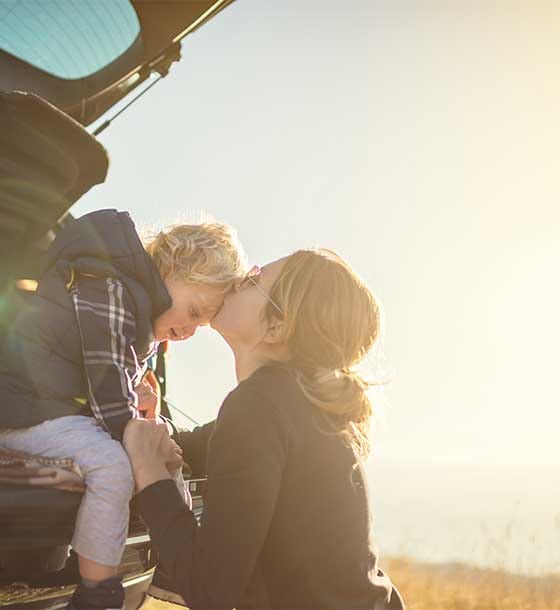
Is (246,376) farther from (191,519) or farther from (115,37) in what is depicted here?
(115,37)

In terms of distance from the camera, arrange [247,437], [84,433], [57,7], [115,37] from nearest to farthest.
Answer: [247,437]
[84,433]
[57,7]
[115,37]

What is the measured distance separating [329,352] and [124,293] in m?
0.79

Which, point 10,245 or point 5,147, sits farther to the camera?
point 10,245

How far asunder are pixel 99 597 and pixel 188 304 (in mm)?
995

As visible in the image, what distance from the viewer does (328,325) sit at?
221 centimetres

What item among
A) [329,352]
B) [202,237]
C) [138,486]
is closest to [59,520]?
[138,486]

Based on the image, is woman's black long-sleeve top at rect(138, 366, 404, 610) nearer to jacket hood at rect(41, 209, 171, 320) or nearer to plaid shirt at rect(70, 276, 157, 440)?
plaid shirt at rect(70, 276, 157, 440)

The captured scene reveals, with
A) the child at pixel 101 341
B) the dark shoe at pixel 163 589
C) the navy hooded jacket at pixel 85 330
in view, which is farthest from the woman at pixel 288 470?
the dark shoe at pixel 163 589

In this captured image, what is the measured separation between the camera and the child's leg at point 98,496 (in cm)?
226

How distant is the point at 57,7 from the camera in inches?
132

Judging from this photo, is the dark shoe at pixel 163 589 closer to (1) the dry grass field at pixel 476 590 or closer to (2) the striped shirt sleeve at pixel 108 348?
(2) the striped shirt sleeve at pixel 108 348

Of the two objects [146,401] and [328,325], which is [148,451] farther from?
[146,401]

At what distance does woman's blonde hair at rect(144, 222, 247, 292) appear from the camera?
2.84 metres

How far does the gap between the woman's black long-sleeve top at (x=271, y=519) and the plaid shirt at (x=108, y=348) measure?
0.46 meters
